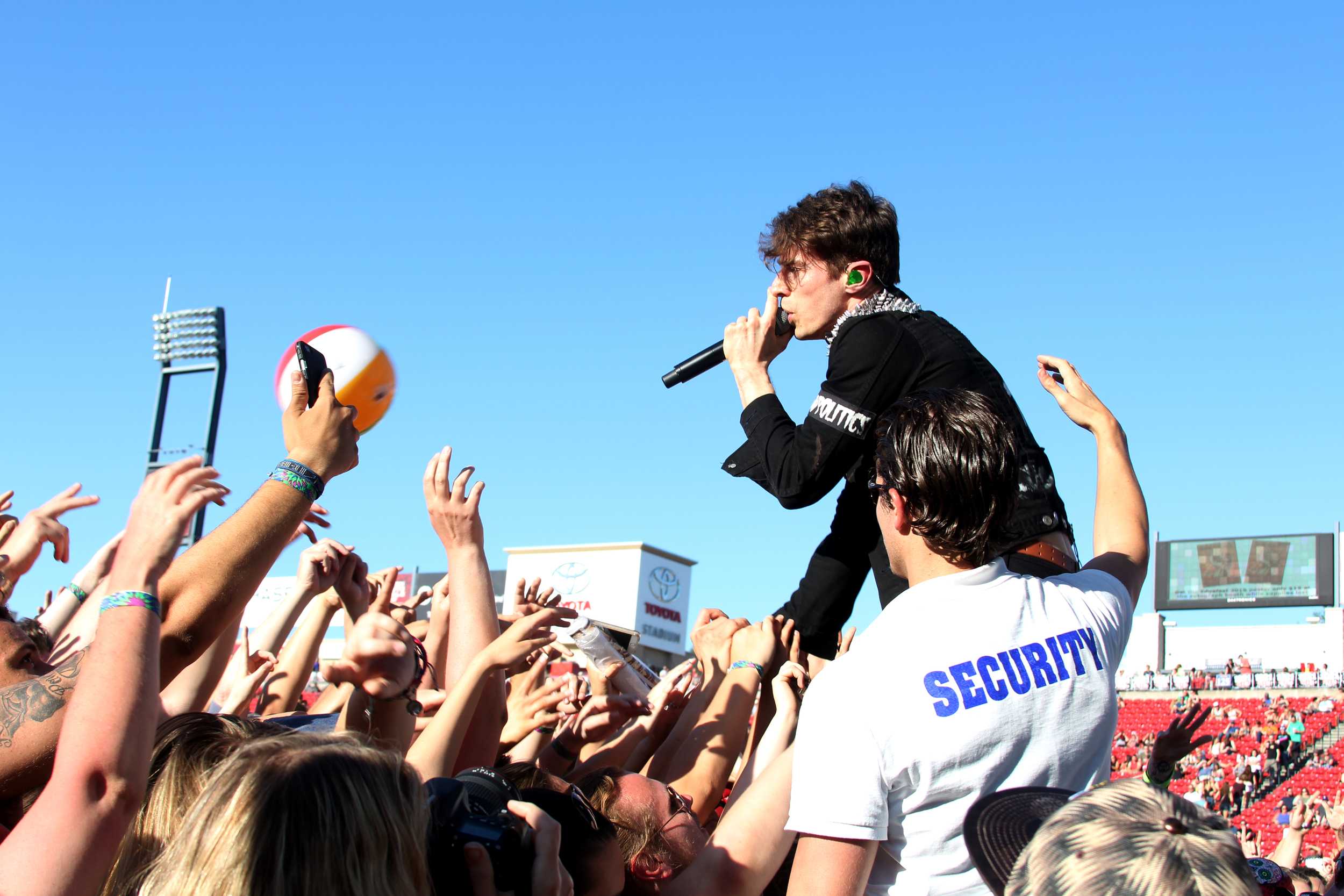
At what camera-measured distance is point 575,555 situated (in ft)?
172

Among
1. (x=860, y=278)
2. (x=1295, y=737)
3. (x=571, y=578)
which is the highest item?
(x=860, y=278)

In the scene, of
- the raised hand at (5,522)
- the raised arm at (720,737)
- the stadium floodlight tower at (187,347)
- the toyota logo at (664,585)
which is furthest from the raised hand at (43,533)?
the toyota logo at (664,585)

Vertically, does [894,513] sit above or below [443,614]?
above

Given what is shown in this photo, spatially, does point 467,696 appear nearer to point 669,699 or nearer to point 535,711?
point 535,711

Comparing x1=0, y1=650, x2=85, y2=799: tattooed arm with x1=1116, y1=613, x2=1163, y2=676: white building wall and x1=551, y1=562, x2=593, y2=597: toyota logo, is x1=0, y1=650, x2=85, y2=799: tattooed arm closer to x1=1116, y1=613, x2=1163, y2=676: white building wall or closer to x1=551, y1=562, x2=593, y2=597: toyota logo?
x1=1116, y1=613, x2=1163, y2=676: white building wall

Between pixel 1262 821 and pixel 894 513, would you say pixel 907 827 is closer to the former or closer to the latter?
pixel 894 513

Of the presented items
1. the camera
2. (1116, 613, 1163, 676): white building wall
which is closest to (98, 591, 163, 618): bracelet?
the camera

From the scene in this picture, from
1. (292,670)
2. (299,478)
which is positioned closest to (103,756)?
(299,478)

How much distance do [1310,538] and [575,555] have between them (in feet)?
94.1

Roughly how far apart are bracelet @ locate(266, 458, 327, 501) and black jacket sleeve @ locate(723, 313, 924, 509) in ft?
3.88

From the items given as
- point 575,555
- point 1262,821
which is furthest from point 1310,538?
point 575,555

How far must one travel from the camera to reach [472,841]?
6.52ft

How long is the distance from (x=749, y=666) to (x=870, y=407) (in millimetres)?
1043

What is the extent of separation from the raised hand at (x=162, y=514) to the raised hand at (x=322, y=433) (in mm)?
349
